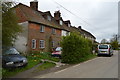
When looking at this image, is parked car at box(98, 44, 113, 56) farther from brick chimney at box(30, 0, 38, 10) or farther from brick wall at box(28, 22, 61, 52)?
brick chimney at box(30, 0, 38, 10)

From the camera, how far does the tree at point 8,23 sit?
8.09 meters

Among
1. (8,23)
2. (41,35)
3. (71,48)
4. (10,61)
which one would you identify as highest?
(41,35)

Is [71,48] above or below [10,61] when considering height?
above

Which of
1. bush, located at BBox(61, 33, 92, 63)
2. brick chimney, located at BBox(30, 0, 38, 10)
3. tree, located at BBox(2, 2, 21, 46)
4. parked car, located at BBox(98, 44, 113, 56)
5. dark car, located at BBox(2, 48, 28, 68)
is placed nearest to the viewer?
tree, located at BBox(2, 2, 21, 46)

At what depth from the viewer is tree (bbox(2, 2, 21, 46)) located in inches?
318

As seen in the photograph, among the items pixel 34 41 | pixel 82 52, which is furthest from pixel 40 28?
pixel 82 52

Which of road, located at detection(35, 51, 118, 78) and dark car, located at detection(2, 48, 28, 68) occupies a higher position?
dark car, located at detection(2, 48, 28, 68)

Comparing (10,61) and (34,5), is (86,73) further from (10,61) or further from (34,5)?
(34,5)

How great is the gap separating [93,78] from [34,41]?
17.4 metres

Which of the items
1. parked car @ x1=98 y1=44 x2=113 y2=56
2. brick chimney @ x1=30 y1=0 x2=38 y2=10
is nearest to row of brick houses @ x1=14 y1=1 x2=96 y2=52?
brick chimney @ x1=30 y1=0 x2=38 y2=10

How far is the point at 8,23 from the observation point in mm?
8367

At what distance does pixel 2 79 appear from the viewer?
767cm

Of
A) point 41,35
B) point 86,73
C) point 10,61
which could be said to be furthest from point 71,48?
point 41,35

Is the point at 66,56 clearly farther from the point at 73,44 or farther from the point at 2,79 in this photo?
the point at 2,79
